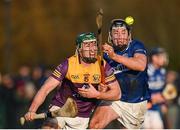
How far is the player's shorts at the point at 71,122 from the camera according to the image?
523 inches

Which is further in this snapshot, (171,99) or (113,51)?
(171,99)

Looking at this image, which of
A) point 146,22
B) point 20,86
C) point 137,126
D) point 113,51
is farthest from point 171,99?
point 146,22

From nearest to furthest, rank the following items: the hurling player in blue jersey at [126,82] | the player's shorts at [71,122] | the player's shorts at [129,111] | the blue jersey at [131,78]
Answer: the player's shorts at [71,122]
the hurling player in blue jersey at [126,82]
the blue jersey at [131,78]
the player's shorts at [129,111]

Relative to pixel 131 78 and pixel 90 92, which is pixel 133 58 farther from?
pixel 90 92

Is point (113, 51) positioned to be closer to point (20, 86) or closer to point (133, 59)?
point (133, 59)

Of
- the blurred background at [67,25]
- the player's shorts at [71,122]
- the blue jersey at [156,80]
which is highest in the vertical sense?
the player's shorts at [71,122]

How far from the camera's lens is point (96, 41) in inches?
512

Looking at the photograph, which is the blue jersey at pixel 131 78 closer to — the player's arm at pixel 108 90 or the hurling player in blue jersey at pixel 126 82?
the hurling player in blue jersey at pixel 126 82

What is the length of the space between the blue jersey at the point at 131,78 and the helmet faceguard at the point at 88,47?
86cm

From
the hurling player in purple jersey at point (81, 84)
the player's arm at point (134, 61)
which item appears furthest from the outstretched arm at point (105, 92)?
the player's arm at point (134, 61)

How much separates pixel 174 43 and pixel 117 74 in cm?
2315

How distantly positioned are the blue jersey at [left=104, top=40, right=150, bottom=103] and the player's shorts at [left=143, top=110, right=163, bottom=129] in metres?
3.21

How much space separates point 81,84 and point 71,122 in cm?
56

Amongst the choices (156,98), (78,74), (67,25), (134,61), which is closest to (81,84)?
(78,74)
